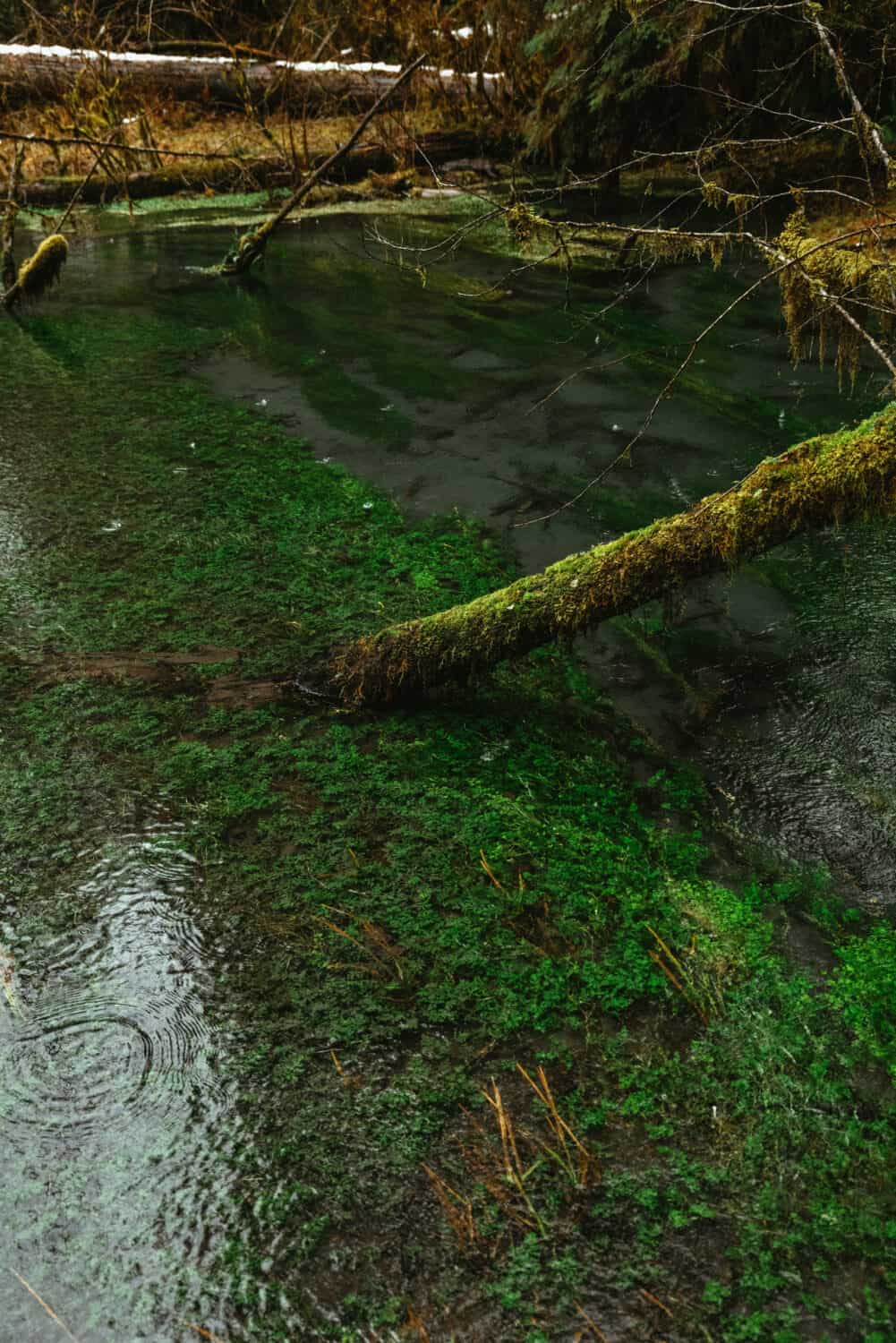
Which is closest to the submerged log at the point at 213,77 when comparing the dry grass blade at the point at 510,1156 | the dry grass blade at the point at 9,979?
the dry grass blade at the point at 9,979

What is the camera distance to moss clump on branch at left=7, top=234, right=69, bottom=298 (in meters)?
9.27

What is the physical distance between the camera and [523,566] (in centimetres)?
541

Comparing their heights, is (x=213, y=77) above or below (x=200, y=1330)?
above

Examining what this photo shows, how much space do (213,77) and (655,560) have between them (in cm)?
1313

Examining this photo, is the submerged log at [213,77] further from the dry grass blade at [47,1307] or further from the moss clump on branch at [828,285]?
the dry grass blade at [47,1307]

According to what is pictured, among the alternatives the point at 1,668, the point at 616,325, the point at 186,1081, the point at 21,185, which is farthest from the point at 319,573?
the point at 21,185

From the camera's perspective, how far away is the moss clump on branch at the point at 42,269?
927cm

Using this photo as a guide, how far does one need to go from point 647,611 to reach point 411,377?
3495 millimetres

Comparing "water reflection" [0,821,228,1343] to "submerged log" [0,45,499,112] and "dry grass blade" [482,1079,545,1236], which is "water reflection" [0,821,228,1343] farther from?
"submerged log" [0,45,499,112]

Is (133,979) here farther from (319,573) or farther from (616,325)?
(616,325)

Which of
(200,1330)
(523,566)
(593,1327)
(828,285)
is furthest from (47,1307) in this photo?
(828,285)

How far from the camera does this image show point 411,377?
780 cm

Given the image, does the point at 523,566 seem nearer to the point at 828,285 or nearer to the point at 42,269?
the point at 828,285

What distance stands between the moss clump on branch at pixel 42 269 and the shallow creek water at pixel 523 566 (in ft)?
0.75
